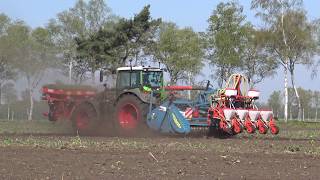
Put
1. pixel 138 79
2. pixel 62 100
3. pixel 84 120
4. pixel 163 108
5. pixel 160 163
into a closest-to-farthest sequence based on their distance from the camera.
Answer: pixel 160 163 < pixel 163 108 < pixel 138 79 < pixel 84 120 < pixel 62 100

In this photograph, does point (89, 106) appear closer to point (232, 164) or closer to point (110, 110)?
point (110, 110)

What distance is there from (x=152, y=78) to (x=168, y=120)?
2725mm

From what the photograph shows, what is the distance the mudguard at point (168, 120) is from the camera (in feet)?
65.6

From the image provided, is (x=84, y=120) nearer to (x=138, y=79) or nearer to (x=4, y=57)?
(x=138, y=79)

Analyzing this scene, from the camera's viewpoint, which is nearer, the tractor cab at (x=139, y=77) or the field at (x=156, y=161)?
the field at (x=156, y=161)

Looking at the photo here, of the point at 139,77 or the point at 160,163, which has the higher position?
the point at 139,77

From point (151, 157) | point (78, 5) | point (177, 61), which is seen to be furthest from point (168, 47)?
point (151, 157)

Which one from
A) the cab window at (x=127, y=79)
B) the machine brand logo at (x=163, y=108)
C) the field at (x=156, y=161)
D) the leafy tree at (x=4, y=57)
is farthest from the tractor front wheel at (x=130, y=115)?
the leafy tree at (x=4, y=57)

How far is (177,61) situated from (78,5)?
1383cm

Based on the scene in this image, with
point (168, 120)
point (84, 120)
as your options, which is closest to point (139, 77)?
point (168, 120)

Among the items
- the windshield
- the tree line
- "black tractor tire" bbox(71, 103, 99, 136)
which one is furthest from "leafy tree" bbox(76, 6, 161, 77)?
the windshield

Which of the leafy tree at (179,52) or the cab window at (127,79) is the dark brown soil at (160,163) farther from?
the leafy tree at (179,52)

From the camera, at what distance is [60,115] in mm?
25172

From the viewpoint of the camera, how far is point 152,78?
2234cm
